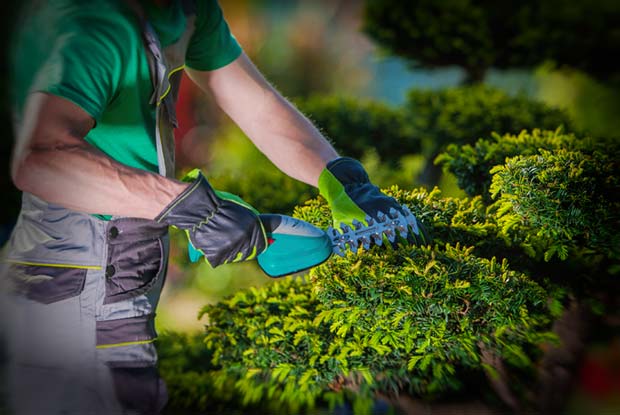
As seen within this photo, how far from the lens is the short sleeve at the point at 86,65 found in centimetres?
76

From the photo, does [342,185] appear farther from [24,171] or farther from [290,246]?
[24,171]

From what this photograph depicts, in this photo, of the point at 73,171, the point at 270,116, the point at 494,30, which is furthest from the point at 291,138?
the point at 494,30

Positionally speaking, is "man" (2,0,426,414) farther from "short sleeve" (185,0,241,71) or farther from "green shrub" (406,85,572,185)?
"green shrub" (406,85,572,185)

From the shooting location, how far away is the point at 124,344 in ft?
3.14

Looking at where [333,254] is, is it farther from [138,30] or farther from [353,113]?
[353,113]

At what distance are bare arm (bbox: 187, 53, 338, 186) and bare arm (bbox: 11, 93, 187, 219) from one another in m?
0.32

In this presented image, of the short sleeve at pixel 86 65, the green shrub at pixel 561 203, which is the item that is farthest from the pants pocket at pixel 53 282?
the green shrub at pixel 561 203

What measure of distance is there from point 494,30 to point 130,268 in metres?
1.65

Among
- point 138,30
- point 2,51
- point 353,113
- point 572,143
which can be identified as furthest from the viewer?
point 353,113

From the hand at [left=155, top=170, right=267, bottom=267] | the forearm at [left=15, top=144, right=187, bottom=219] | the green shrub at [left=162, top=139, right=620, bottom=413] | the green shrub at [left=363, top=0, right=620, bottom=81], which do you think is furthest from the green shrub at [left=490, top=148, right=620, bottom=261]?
the green shrub at [left=363, top=0, right=620, bottom=81]

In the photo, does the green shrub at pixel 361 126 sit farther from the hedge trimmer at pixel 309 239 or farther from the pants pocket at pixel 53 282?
the pants pocket at pixel 53 282

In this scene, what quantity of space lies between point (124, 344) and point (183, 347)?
22.4 inches

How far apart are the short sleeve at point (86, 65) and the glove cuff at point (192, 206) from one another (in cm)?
16

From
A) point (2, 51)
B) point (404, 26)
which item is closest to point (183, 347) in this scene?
point (2, 51)
